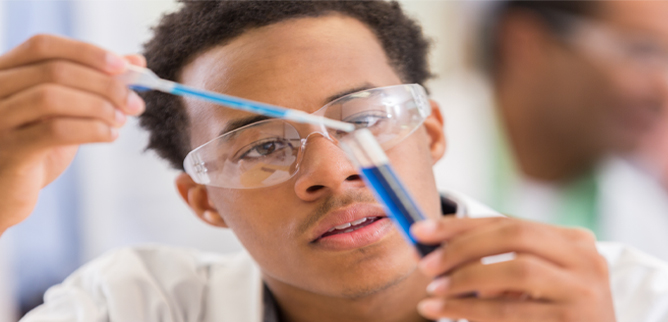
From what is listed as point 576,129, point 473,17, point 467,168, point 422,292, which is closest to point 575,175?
point 576,129

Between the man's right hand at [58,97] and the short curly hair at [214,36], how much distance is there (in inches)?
24.5

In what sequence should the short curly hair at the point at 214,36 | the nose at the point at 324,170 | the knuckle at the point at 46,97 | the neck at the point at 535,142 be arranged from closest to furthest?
the knuckle at the point at 46,97 → the nose at the point at 324,170 → the short curly hair at the point at 214,36 → the neck at the point at 535,142

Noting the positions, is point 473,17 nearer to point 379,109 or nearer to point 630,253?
point 630,253

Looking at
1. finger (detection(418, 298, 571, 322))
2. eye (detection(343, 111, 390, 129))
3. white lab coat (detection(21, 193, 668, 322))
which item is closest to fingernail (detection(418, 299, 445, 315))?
finger (detection(418, 298, 571, 322))

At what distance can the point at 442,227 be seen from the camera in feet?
2.91

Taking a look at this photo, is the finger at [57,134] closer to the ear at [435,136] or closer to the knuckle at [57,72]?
the knuckle at [57,72]

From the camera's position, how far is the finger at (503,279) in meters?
0.88

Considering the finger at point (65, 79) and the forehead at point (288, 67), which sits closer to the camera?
the finger at point (65, 79)

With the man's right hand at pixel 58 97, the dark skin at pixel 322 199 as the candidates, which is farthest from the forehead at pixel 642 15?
the man's right hand at pixel 58 97

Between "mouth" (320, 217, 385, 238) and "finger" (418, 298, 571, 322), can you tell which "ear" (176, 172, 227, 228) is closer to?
"mouth" (320, 217, 385, 238)

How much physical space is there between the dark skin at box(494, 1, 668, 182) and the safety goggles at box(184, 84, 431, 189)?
172 cm

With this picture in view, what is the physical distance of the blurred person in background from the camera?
2.79 m

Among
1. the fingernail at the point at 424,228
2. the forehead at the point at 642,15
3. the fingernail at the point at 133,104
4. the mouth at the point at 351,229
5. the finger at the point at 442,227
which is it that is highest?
the fingernail at the point at 133,104

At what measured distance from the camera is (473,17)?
146 inches
